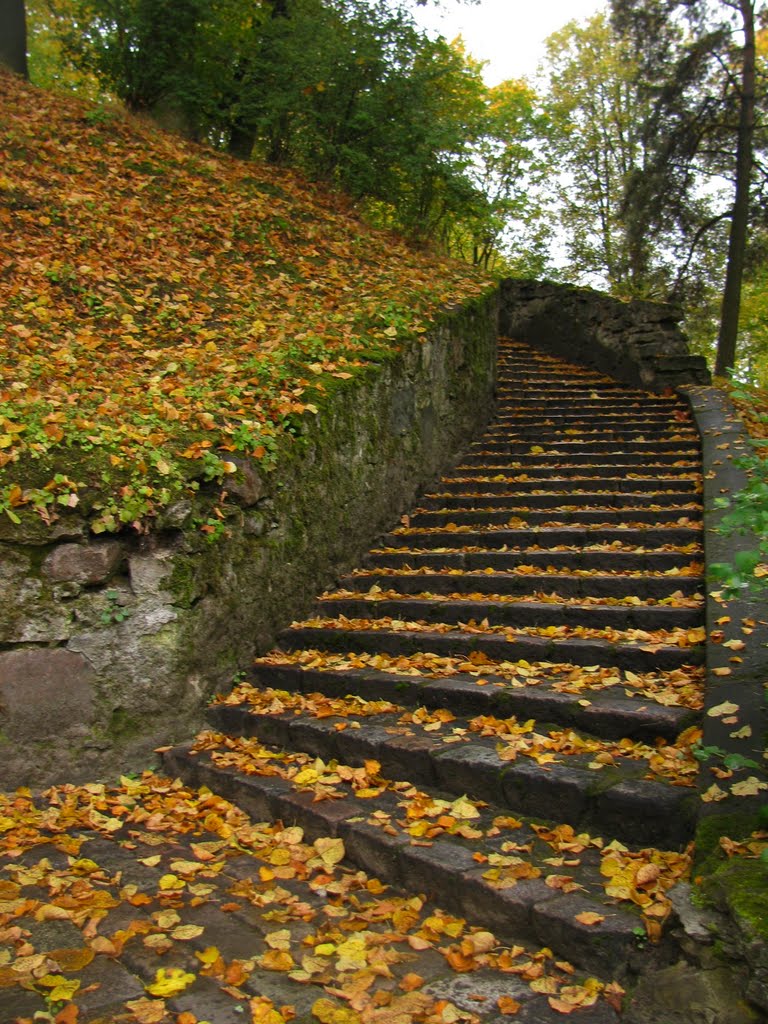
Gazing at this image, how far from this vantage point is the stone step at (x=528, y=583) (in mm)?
5125

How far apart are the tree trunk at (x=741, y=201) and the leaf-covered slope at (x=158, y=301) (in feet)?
16.2

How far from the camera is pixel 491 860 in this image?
9.80 feet

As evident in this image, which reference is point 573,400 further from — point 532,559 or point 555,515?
point 532,559

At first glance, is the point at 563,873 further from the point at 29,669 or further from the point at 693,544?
the point at 693,544

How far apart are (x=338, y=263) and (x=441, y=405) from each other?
2.74 m

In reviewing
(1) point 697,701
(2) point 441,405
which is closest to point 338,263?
(2) point 441,405

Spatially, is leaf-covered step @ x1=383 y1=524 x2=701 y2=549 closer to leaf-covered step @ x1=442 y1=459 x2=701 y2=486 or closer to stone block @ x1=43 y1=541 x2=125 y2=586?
leaf-covered step @ x1=442 y1=459 x2=701 y2=486

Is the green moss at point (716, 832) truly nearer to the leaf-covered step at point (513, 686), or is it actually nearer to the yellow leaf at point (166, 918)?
the leaf-covered step at point (513, 686)

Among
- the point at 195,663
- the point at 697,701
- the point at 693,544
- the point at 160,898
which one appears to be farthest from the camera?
the point at 693,544

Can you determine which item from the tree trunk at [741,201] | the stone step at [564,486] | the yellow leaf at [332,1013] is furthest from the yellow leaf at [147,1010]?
the tree trunk at [741,201]

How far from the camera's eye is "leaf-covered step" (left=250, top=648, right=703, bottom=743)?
11.9 feet

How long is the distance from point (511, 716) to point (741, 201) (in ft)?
40.8

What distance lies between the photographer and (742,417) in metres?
8.74

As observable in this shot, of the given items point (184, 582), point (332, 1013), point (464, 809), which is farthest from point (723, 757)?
point (184, 582)
